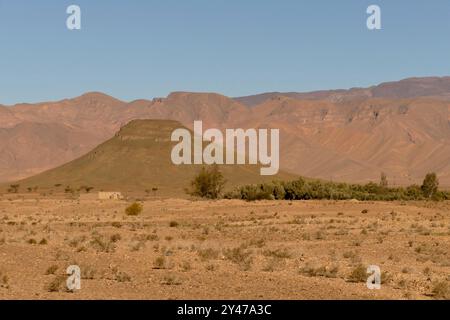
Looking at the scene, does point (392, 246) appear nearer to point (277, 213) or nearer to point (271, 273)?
point (271, 273)

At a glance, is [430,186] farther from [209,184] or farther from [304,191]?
[209,184]

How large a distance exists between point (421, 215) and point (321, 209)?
817 centimetres

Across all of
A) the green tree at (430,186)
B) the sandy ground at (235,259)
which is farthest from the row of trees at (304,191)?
the sandy ground at (235,259)

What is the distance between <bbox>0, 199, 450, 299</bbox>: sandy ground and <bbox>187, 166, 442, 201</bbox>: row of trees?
107 feet

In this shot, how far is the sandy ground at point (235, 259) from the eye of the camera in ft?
62.7

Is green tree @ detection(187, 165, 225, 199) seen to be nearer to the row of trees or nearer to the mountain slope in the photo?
the row of trees

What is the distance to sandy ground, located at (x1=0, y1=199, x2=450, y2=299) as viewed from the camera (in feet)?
62.7

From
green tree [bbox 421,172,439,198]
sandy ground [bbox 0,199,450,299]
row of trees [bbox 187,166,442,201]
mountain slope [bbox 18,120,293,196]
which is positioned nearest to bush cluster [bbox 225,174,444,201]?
row of trees [bbox 187,166,442,201]

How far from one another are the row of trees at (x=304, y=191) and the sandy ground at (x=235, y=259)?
3252 centimetres

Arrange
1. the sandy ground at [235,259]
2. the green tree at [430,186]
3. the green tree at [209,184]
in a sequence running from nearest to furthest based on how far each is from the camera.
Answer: the sandy ground at [235,259]
the green tree at [209,184]
the green tree at [430,186]

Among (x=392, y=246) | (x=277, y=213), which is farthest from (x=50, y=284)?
(x=277, y=213)

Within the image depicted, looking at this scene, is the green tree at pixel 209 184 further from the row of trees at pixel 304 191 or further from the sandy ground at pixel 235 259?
the sandy ground at pixel 235 259

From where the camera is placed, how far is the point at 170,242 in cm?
3347

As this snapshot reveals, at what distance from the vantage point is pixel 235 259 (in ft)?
85.5
